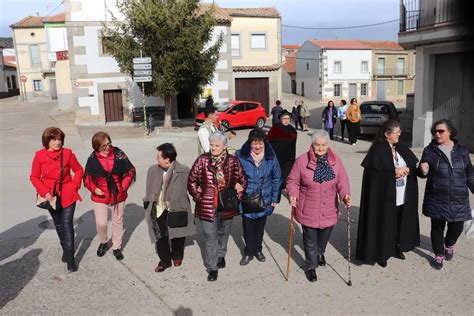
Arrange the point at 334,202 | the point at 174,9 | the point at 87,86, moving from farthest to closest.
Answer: the point at 87,86, the point at 174,9, the point at 334,202

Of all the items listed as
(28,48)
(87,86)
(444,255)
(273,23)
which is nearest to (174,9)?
(87,86)

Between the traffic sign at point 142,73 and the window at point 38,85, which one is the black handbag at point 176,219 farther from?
the window at point 38,85

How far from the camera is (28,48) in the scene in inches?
1735

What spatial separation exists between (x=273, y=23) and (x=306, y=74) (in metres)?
24.4

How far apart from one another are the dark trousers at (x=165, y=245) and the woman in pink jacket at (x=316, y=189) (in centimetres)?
143

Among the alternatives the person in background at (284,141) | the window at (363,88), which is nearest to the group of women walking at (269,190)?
the person in background at (284,141)

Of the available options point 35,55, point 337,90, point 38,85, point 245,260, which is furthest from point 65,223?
point 337,90

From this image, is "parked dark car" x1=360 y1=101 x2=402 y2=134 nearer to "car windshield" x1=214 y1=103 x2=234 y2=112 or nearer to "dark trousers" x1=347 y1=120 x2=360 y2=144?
"dark trousers" x1=347 y1=120 x2=360 y2=144

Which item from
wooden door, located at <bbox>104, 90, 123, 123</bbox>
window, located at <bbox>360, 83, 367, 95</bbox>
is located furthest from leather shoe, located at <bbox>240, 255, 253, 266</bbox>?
window, located at <bbox>360, 83, 367, 95</bbox>

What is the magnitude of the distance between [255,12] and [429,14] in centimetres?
1767

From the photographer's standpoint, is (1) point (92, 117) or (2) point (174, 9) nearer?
(2) point (174, 9)

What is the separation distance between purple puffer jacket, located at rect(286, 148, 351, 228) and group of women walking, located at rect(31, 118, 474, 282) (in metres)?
0.01

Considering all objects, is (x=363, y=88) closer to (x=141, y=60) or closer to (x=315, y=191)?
(x=141, y=60)

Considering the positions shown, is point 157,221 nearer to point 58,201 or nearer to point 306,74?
point 58,201
